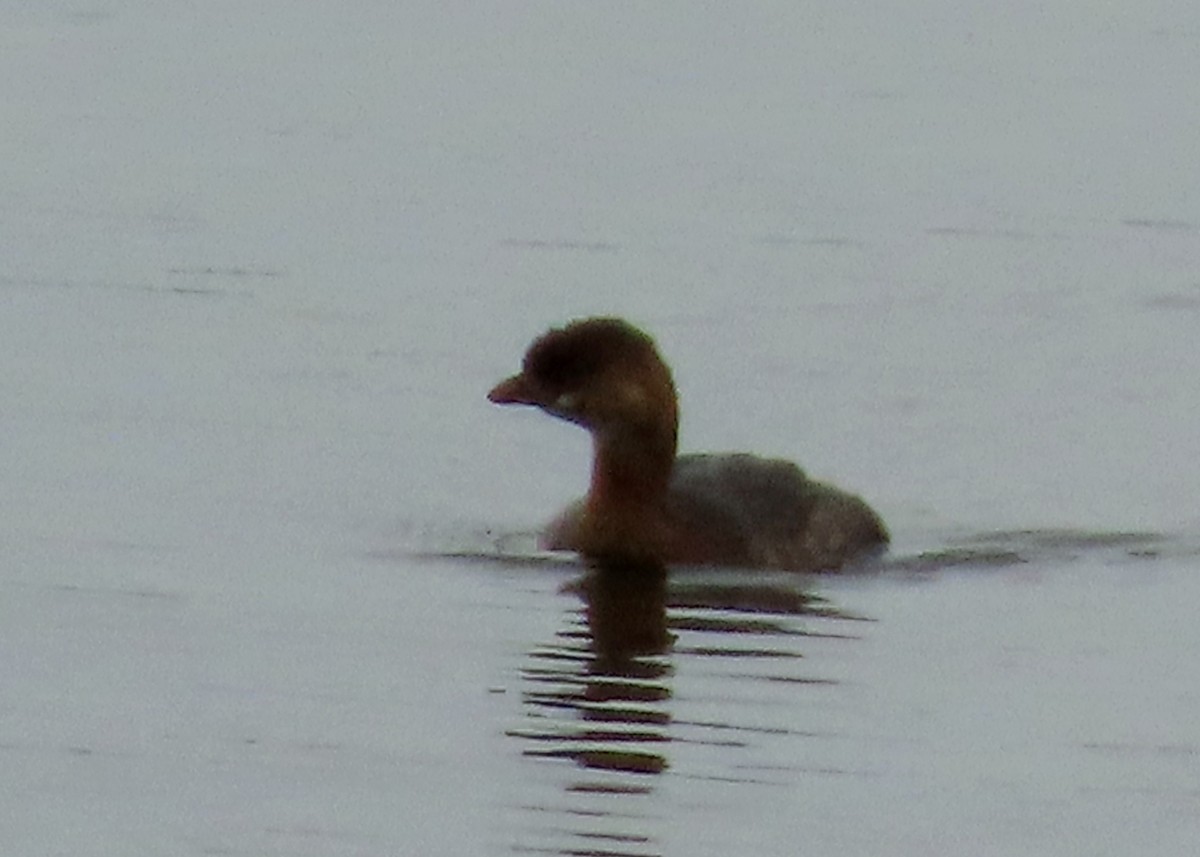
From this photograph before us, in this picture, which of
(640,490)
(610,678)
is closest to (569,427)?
(640,490)

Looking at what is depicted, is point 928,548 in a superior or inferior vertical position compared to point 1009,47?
inferior

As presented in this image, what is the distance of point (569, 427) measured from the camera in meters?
19.7

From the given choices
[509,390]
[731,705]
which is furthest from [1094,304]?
[731,705]

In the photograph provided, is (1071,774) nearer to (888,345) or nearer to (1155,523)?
(1155,523)

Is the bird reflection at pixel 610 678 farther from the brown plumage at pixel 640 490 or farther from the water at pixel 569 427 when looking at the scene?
the brown plumage at pixel 640 490

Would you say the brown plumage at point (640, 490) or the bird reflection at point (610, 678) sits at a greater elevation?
the brown plumage at point (640, 490)

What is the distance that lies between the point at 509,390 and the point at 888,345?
15.2 feet

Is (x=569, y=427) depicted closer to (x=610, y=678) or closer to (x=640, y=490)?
(x=640, y=490)

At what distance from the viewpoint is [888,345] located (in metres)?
20.7

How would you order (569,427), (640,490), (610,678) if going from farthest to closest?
(569,427), (640,490), (610,678)

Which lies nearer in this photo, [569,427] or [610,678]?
[610,678]

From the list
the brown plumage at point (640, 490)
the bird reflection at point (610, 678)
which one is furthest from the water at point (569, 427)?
the brown plumage at point (640, 490)

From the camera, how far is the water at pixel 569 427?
12.5 meters

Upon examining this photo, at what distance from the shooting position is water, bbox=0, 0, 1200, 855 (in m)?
12.5
